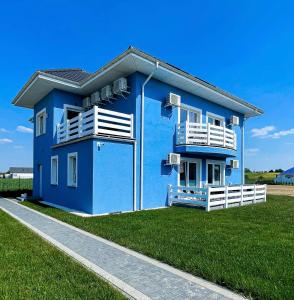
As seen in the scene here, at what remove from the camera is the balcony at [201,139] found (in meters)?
13.0

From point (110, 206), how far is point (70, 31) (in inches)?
352

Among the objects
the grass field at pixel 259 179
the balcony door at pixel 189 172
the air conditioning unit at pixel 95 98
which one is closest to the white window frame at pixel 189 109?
the balcony door at pixel 189 172

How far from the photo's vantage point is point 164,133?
12.8m

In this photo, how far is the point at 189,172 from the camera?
47.3 feet

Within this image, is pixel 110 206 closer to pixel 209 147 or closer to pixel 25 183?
pixel 209 147

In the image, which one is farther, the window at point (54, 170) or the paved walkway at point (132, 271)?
the window at point (54, 170)

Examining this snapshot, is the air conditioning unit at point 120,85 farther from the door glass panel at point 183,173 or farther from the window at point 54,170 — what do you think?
the window at point 54,170

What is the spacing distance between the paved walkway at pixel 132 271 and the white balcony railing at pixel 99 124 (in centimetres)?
499

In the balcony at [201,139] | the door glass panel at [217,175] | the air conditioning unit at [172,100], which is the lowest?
the door glass panel at [217,175]

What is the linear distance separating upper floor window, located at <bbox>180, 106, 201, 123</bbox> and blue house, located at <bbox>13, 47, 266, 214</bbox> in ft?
0.19

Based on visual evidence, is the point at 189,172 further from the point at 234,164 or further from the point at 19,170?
the point at 19,170

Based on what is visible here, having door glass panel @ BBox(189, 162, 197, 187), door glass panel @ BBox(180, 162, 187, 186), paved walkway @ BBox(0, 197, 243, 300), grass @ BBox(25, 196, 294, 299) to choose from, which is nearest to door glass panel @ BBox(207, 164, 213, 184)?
door glass panel @ BBox(189, 162, 197, 187)

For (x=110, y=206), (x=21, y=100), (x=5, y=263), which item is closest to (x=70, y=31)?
(x=21, y=100)

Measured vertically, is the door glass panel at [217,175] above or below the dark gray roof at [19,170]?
above
